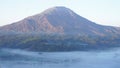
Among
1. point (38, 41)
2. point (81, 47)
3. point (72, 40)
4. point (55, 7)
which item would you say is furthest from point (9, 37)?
point (55, 7)

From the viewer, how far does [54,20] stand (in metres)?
84.3

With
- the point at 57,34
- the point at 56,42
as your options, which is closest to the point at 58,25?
the point at 57,34

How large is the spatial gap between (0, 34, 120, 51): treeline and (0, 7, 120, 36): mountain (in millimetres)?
4369

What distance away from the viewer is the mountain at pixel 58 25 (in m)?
77.6

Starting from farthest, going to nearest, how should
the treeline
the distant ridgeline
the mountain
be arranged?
the mountain → the distant ridgeline → the treeline

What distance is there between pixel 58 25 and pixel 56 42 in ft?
61.2

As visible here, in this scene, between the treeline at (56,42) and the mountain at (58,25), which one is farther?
the mountain at (58,25)

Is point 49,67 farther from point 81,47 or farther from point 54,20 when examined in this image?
point 54,20

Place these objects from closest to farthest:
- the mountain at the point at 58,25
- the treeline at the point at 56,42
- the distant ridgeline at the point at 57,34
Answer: the treeline at the point at 56,42, the distant ridgeline at the point at 57,34, the mountain at the point at 58,25

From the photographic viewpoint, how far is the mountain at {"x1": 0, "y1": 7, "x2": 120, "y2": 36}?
77625 millimetres

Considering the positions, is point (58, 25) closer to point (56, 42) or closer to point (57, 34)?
point (57, 34)

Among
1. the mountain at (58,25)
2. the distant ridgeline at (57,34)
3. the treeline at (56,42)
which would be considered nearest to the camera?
the treeline at (56,42)

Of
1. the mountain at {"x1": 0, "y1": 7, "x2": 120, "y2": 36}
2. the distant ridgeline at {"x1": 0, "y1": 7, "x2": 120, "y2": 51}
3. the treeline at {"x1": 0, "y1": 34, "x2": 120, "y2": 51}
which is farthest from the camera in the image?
the mountain at {"x1": 0, "y1": 7, "x2": 120, "y2": 36}

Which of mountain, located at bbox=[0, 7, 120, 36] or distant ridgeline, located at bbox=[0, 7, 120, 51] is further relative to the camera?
mountain, located at bbox=[0, 7, 120, 36]
